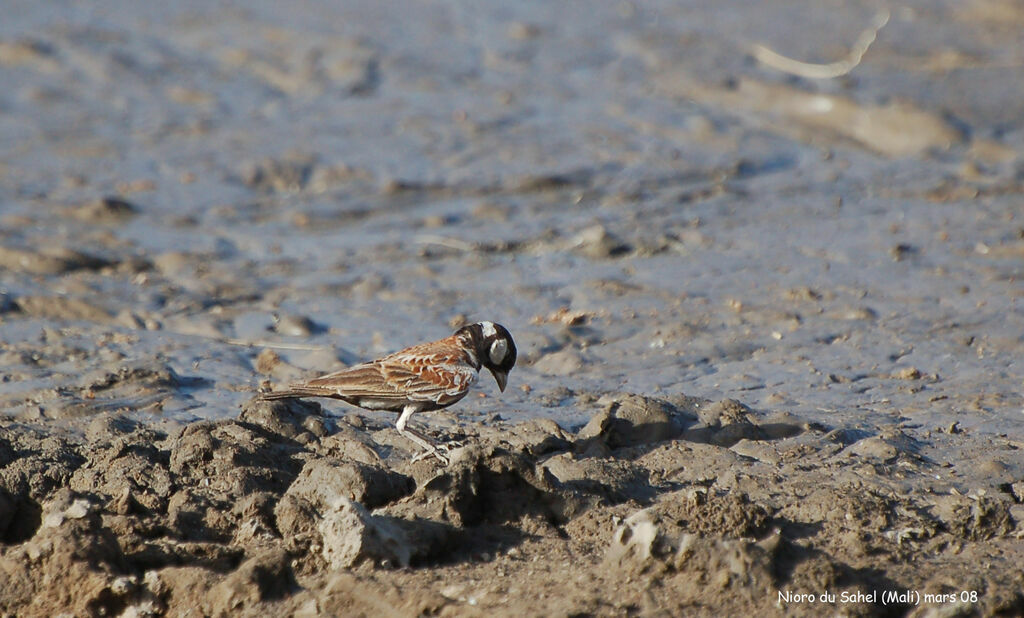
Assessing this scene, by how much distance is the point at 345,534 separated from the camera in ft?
17.9

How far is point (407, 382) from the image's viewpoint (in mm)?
7125

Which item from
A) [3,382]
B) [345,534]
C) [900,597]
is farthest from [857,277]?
[3,382]

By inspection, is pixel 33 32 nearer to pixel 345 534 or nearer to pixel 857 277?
pixel 857 277

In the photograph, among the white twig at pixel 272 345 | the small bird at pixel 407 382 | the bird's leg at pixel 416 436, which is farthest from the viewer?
the white twig at pixel 272 345

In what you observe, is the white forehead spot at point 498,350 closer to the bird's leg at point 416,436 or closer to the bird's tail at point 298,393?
the bird's leg at point 416,436

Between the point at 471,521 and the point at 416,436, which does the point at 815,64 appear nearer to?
the point at 416,436

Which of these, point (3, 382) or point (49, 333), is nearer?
point (3, 382)

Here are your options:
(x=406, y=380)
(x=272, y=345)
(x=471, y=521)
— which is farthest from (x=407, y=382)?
(x=272, y=345)

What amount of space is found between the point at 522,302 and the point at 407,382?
8.57 ft

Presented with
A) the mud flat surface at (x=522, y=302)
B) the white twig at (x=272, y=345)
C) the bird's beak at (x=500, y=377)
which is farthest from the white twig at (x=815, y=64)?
the bird's beak at (x=500, y=377)

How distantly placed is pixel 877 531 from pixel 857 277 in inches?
168

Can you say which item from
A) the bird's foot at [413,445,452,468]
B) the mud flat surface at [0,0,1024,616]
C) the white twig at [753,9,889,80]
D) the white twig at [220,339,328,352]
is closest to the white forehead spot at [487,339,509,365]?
the mud flat surface at [0,0,1024,616]

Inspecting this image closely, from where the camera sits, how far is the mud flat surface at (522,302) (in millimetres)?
5473

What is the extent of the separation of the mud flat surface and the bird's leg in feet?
0.38
